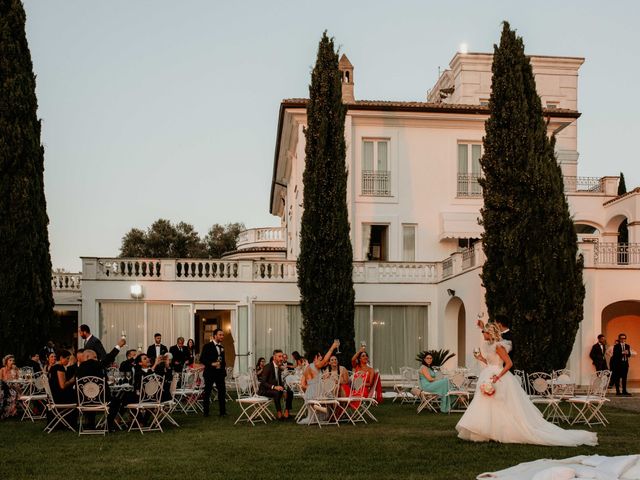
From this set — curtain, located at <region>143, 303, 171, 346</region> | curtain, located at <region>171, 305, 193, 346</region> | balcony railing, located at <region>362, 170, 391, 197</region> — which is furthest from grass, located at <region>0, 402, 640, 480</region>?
balcony railing, located at <region>362, 170, 391, 197</region>

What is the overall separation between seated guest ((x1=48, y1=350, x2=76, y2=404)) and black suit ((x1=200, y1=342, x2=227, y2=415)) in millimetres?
3005

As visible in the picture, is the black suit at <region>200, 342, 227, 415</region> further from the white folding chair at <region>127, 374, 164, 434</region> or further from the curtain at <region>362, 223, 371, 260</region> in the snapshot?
the curtain at <region>362, 223, 371, 260</region>

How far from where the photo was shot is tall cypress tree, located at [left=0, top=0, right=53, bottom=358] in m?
20.7

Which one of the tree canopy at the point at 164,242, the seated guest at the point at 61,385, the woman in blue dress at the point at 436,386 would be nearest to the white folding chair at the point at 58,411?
the seated guest at the point at 61,385

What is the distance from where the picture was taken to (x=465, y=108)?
90.1ft

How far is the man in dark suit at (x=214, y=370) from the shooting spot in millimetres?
16141

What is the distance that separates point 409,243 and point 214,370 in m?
12.7

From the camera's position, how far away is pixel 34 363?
19.7 meters

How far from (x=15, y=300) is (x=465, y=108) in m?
15.4

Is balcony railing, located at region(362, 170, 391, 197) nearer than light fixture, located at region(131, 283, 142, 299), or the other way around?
→ light fixture, located at region(131, 283, 142, 299)

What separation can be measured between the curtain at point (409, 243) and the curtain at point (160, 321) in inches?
316

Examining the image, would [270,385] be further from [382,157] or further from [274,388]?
[382,157]

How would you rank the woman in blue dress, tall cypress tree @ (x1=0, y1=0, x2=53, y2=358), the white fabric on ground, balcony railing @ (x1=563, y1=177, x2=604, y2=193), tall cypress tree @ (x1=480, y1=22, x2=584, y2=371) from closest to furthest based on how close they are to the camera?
the white fabric on ground < the woman in blue dress < tall cypress tree @ (x1=480, y1=22, x2=584, y2=371) < tall cypress tree @ (x1=0, y1=0, x2=53, y2=358) < balcony railing @ (x1=563, y1=177, x2=604, y2=193)

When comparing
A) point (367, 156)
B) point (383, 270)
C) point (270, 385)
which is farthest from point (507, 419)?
point (367, 156)
